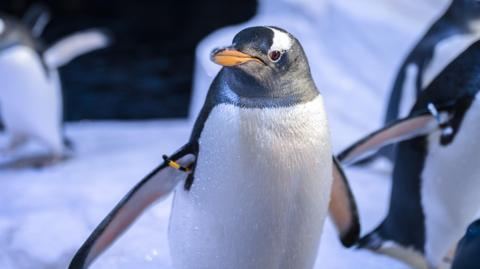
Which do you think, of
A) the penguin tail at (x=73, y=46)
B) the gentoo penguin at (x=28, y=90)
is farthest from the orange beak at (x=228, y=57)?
the penguin tail at (x=73, y=46)

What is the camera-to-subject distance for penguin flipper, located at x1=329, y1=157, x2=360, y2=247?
1.42 m

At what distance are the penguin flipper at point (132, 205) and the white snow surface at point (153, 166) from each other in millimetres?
223

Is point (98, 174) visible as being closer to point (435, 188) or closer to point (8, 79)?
point (8, 79)

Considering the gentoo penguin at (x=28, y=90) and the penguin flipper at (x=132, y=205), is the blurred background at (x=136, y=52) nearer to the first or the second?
the gentoo penguin at (x=28, y=90)

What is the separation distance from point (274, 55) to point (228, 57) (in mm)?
103

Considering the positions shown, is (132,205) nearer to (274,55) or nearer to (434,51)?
(274,55)

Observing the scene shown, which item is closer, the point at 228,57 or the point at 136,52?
the point at 228,57

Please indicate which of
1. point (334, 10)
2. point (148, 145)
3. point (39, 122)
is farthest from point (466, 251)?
point (334, 10)

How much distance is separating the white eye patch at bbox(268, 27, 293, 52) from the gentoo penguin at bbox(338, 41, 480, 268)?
49cm

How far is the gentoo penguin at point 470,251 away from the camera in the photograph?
3.25 ft

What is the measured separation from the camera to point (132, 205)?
4.21ft

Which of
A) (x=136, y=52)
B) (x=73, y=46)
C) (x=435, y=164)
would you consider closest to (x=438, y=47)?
(x=435, y=164)

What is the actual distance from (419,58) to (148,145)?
1.35 m

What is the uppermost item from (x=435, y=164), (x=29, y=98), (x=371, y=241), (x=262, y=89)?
(x=262, y=89)
